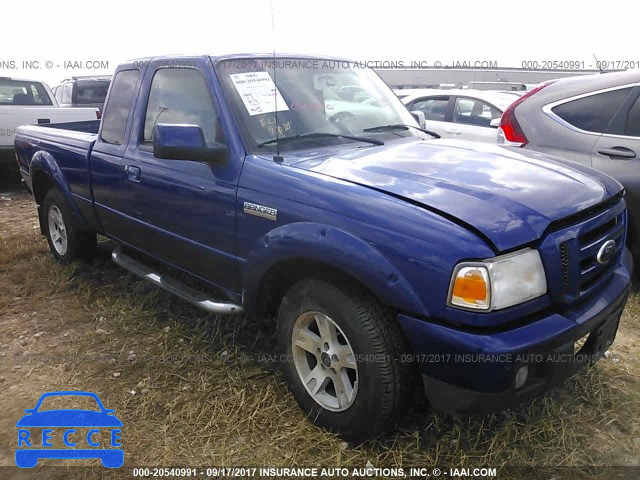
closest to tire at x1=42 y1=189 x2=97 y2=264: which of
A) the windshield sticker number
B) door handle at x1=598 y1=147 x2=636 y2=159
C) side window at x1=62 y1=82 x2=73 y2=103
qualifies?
the windshield sticker number

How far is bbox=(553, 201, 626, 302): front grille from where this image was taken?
7.14 feet

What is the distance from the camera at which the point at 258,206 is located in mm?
2658

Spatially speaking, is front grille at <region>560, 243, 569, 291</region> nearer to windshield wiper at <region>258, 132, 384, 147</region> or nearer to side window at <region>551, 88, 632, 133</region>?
windshield wiper at <region>258, 132, 384, 147</region>

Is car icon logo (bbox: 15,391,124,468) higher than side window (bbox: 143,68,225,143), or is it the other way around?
side window (bbox: 143,68,225,143)

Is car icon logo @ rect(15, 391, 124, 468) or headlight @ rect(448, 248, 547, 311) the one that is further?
car icon logo @ rect(15, 391, 124, 468)

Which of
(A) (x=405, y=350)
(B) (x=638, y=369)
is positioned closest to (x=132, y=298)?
(A) (x=405, y=350)

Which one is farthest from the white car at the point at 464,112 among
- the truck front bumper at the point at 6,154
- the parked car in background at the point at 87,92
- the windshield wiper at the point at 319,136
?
the parked car in background at the point at 87,92

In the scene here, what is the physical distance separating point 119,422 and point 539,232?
7.44 feet

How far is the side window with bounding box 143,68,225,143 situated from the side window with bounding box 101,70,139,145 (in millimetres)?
280

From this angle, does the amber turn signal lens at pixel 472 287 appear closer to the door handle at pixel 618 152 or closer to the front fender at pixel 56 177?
the door handle at pixel 618 152

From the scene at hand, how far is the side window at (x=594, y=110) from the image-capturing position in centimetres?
418

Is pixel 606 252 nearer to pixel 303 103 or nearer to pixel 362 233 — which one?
pixel 362 233

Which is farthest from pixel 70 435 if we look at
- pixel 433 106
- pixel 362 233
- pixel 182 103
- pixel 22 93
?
pixel 22 93

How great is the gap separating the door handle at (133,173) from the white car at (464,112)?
5067mm
